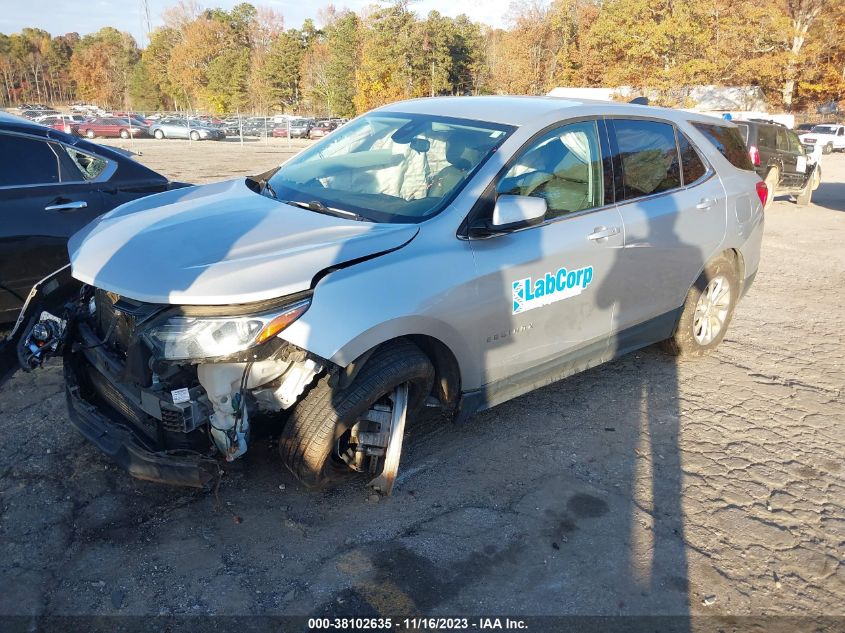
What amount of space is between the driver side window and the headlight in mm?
1437

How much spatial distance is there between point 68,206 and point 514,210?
3338 millimetres

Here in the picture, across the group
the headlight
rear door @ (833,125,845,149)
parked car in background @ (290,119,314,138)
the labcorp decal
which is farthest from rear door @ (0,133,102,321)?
parked car in background @ (290,119,314,138)

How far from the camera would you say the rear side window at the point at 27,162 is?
4.61 m

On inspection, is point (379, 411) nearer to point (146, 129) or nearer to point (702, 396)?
point (702, 396)

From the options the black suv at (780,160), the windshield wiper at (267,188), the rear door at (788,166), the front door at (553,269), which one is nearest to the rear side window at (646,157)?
the front door at (553,269)

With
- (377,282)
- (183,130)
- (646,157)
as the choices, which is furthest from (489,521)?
(183,130)

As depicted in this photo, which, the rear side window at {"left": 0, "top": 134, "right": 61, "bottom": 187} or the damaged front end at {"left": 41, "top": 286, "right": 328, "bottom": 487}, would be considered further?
the rear side window at {"left": 0, "top": 134, "right": 61, "bottom": 187}

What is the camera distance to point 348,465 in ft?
10.6

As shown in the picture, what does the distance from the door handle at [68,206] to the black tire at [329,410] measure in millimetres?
2878

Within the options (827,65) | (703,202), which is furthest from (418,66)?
(703,202)

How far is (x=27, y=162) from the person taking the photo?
471 cm

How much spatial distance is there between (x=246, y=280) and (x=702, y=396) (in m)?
3.31

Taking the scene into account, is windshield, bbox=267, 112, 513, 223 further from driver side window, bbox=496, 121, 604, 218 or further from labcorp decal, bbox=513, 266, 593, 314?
labcorp decal, bbox=513, 266, 593, 314

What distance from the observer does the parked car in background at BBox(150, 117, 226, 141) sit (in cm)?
4153
